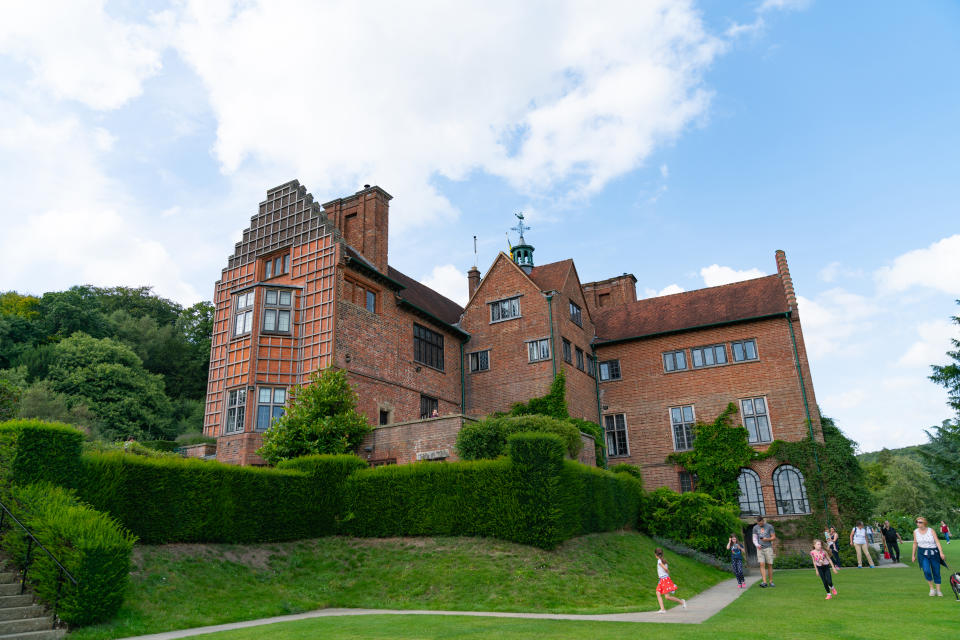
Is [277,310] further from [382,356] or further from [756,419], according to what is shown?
[756,419]

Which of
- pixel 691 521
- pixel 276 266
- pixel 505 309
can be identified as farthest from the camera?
pixel 505 309

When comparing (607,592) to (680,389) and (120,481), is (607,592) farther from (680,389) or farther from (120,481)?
(680,389)

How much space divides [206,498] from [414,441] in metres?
7.54

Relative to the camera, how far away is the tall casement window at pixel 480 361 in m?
31.4

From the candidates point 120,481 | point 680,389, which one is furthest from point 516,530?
point 680,389

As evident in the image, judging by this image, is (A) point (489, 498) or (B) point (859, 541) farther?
(B) point (859, 541)

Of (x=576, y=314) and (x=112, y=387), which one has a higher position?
(x=576, y=314)

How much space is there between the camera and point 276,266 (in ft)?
89.8

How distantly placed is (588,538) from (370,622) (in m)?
9.54

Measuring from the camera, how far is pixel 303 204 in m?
27.3

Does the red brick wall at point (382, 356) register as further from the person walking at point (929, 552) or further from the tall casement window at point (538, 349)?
the person walking at point (929, 552)

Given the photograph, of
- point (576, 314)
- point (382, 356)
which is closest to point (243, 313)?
point (382, 356)

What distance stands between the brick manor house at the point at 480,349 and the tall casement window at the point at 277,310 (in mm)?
45

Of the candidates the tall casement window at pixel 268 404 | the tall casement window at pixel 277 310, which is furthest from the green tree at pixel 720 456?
the tall casement window at pixel 277 310
